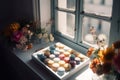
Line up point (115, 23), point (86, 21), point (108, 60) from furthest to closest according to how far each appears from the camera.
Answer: point (86, 21) < point (115, 23) < point (108, 60)

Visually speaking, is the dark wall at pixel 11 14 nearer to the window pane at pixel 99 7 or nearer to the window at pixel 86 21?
the window at pixel 86 21

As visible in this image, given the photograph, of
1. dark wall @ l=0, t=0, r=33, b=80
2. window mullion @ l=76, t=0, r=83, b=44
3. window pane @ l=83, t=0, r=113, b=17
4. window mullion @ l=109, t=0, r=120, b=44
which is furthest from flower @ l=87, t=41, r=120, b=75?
dark wall @ l=0, t=0, r=33, b=80

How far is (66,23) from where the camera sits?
55.2 inches

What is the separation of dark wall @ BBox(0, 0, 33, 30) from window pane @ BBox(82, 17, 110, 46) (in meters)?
0.51

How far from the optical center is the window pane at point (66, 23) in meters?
1.32

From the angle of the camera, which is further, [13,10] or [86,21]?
[13,10]

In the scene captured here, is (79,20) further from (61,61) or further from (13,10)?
(13,10)

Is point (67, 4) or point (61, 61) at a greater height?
point (67, 4)

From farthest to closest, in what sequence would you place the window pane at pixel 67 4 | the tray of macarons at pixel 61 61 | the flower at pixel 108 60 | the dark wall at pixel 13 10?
the dark wall at pixel 13 10 → the window pane at pixel 67 4 → the tray of macarons at pixel 61 61 → the flower at pixel 108 60

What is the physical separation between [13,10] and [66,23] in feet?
1.83

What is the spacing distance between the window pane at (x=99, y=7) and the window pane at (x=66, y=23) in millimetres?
173

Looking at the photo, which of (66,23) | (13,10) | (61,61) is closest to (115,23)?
(61,61)

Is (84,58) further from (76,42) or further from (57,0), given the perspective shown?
(57,0)

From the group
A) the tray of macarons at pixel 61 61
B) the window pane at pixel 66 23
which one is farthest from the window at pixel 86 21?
the tray of macarons at pixel 61 61
